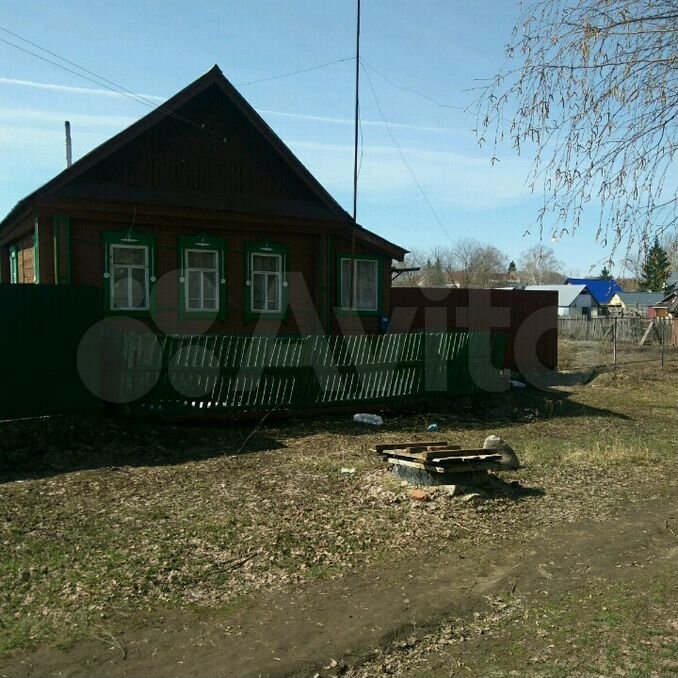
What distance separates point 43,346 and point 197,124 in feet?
22.9

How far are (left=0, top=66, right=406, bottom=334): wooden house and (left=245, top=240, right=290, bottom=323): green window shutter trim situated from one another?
0.08ft

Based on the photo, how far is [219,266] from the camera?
15523mm

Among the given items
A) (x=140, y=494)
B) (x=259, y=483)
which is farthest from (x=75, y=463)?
(x=259, y=483)

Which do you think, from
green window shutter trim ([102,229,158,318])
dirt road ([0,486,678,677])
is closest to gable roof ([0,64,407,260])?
green window shutter trim ([102,229,158,318])

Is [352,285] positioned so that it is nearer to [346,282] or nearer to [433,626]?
[346,282]

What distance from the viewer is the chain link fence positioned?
26.7 metres

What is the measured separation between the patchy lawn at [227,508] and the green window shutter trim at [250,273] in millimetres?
4357

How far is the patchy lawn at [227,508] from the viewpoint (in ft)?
16.2

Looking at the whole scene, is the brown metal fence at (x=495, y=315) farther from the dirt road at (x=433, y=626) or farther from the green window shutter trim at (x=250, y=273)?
the dirt road at (x=433, y=626)

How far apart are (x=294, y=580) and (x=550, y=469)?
4.88 metres

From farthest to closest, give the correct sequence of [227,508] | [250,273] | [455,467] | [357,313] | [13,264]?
[357,313] → [13,264] → [250,273] → [455,467] → [227,508]

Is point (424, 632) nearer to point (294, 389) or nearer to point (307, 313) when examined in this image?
point (294, 389)

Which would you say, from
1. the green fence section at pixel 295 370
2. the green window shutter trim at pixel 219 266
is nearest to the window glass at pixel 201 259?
the green window shutter trim at pixel 219 266

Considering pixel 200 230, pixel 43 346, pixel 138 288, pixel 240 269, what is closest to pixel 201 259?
pixel 200 230
